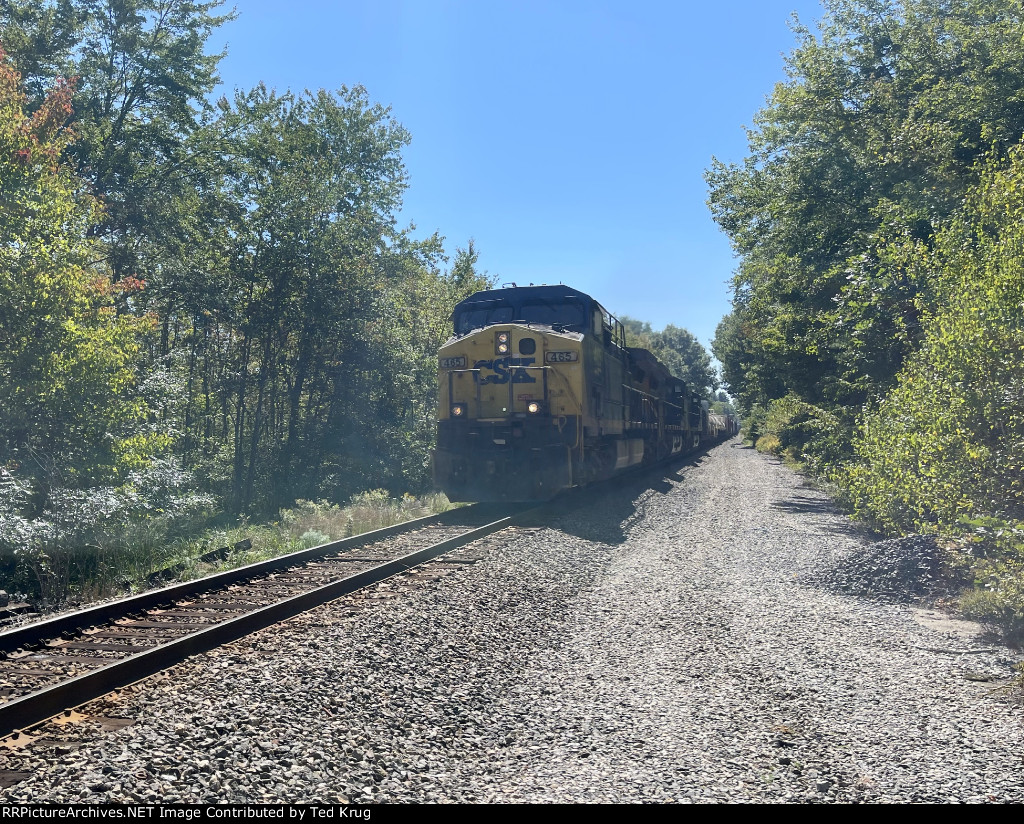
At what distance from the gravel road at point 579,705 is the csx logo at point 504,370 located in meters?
6.23

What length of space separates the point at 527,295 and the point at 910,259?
7.29m

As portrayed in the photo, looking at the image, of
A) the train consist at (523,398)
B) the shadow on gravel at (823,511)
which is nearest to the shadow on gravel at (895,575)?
the shadow on gravel at (823,511)

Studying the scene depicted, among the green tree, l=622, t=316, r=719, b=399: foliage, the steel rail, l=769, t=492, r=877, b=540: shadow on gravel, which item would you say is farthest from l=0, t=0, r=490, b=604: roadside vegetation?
l=622, t=316, r=719, b=399: foliage

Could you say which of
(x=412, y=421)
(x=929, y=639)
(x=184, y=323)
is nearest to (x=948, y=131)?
(x=929, y=639)

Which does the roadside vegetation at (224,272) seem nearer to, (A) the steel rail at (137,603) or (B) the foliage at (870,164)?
(A) the steel rail at (137,603)

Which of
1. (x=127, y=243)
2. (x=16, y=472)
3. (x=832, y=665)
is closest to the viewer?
(x=832, y=665)

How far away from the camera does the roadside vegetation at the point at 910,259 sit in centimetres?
723

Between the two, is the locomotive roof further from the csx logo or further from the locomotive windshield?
the csx logo

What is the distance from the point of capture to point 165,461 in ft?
45.3

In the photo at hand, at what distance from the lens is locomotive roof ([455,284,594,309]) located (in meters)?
15.2

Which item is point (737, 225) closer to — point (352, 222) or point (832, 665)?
point (352, 222)

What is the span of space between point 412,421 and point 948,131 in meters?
19.0

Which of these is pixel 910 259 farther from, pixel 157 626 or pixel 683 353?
pixel 683 353

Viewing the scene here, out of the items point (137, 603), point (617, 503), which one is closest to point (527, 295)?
point (617, 503)
